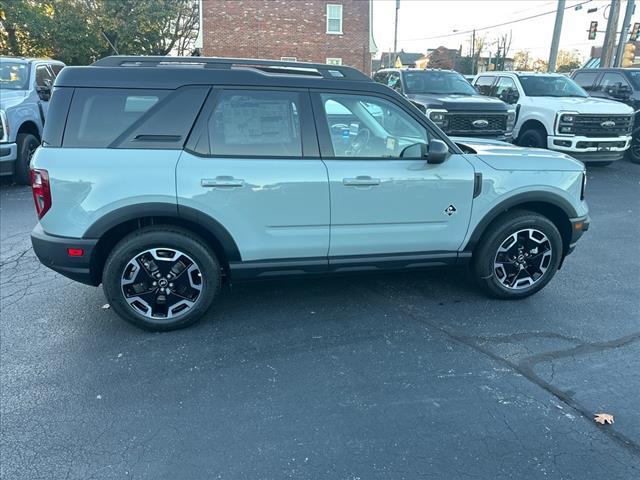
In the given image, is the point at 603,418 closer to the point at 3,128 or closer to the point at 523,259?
the point at 523,259

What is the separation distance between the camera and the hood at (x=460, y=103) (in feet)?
30.5

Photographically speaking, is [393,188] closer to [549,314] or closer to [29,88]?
[549,314]

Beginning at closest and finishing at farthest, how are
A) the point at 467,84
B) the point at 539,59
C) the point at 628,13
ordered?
1. the point at 467,84
2. the point at 628,13
3. the point at 539,59

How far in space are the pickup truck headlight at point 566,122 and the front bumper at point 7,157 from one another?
396 inches

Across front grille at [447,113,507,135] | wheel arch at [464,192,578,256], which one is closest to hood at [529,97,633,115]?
front grille at [447,113,507,135]

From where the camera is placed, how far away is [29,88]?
879 cm

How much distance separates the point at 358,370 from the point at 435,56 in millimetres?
53851

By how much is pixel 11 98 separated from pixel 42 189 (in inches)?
242

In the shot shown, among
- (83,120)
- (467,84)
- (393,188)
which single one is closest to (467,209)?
(393,188)

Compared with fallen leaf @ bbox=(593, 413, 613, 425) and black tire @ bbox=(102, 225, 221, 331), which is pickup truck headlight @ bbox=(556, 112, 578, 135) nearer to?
fallen leaf @ bbox=(593, 413, 613, 425)

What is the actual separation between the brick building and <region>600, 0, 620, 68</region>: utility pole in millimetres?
11944

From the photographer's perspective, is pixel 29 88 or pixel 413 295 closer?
pixel 413 295

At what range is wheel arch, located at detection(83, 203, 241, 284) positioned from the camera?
341 centimetres

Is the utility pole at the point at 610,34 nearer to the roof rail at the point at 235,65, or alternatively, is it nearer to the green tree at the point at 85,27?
the green tree at the point at 85,27
